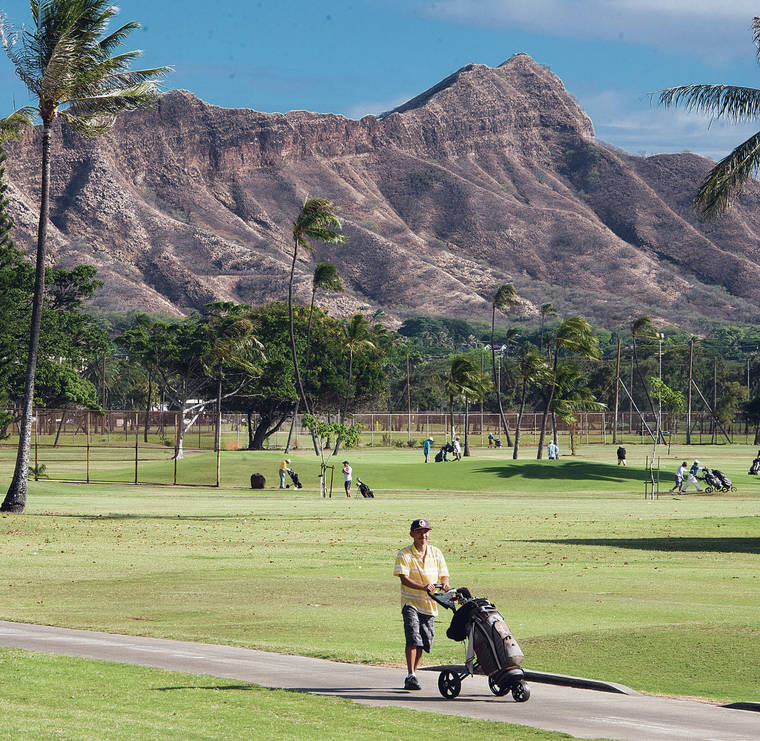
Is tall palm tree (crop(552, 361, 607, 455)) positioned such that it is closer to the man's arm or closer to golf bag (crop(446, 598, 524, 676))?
the man's arm

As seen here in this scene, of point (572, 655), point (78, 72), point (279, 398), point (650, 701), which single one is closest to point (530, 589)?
point (572, 655)

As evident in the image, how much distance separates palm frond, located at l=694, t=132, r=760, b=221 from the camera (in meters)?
30.5

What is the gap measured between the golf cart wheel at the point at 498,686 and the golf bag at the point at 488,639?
0.26ft

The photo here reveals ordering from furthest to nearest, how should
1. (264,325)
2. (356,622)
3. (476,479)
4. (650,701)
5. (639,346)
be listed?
1. (639,346)
2. (264,325)
3. (476,479)
4. (356,622)
5. (650,701)

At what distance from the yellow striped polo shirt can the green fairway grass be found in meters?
2.23

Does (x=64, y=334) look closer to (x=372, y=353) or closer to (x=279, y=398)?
(x=279, y=398)

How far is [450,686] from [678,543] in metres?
20.2

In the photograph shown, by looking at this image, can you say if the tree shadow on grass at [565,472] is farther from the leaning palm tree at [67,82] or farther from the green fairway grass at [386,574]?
the leaning palm tree at [67,82]

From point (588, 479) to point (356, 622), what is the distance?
46.2 m

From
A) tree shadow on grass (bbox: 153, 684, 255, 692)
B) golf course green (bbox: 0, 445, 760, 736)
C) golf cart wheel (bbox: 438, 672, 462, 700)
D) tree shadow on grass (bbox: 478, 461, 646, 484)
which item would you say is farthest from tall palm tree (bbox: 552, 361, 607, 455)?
tree shadow on grass (bbox: 153, 684, 255, 692)

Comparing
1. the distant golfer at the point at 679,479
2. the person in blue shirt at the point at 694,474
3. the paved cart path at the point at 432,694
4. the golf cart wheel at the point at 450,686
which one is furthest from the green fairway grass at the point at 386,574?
the person in blue shirt at the point at 694,474

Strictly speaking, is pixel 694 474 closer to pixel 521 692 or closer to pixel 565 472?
pixel 565 472

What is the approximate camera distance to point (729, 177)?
3080 cm

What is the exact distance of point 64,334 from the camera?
266 ft
